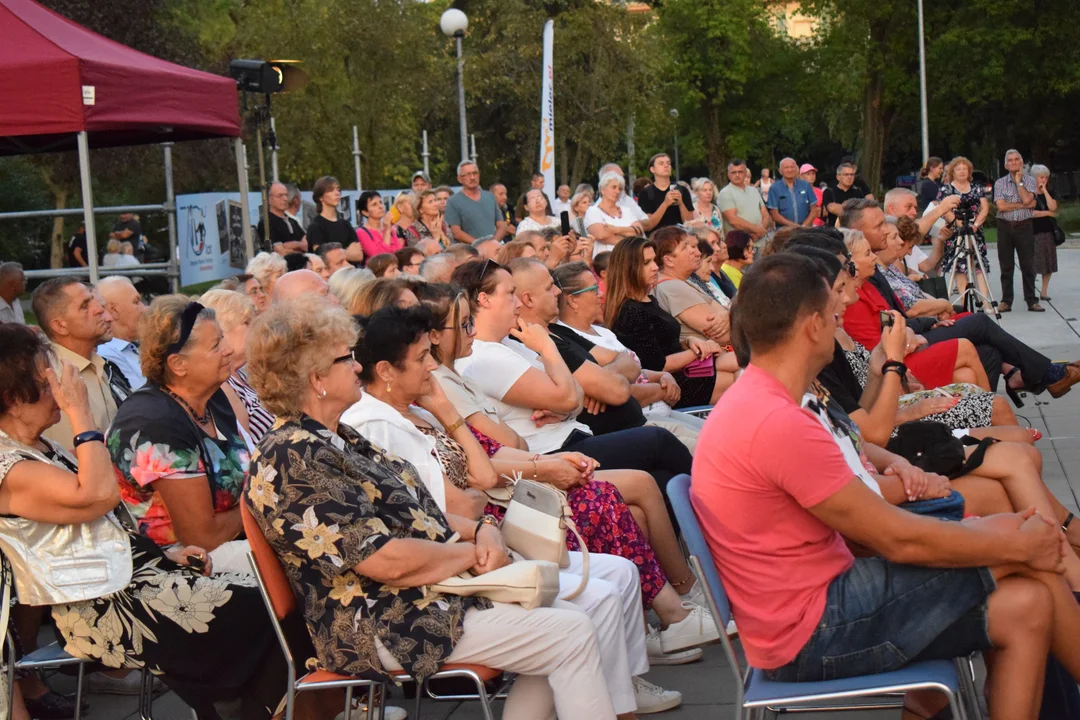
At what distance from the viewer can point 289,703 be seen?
125 inches

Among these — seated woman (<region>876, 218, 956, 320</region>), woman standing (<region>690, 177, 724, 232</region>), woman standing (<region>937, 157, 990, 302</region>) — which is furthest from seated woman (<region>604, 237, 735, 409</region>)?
woman standing (<region>937, 157, 990, 302</region>)

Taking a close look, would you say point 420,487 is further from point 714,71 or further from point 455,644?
point 714,71

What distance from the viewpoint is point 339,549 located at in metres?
3.04

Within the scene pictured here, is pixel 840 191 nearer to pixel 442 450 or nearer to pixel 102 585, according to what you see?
pixel 442 450

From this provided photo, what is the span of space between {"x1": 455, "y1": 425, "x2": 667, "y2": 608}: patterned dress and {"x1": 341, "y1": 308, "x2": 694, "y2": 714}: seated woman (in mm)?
332

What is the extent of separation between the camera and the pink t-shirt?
2.82 m

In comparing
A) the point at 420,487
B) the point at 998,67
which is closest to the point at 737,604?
the point at 420,487

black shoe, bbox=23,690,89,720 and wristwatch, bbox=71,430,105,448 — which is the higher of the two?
wristwatch, bbox=71,430,105,448

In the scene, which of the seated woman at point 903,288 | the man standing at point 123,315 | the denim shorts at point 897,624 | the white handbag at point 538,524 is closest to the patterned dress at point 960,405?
the seated woman at point 903,288

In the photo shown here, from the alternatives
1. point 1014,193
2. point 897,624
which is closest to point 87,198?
point 897,624

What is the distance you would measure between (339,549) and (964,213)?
447 inches

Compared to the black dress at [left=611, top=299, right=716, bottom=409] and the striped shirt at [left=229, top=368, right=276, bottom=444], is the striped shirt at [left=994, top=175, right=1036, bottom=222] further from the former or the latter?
the striped shirt at [left=229, top=368, right=276, bottom=444]

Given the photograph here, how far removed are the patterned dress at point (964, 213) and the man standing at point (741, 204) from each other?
211 cm

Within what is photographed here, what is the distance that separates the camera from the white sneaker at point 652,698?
4.05 m
